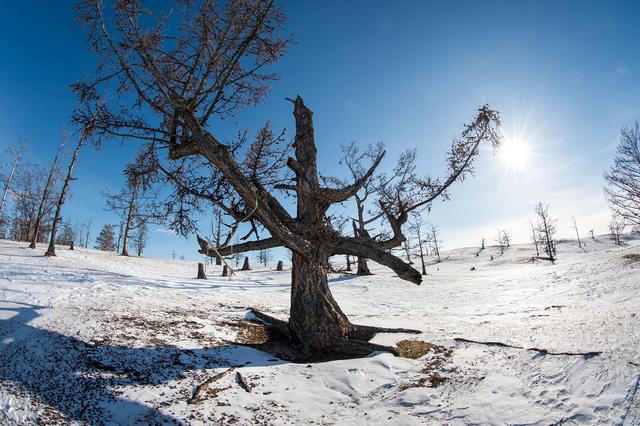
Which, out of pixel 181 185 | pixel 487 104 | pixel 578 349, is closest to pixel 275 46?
pixel 181 185

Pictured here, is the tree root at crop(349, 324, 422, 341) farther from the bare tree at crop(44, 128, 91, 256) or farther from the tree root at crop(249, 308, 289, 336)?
the bare tree at crop(44, 128, 91, 256)

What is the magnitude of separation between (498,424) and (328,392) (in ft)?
6.94

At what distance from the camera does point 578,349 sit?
432cm

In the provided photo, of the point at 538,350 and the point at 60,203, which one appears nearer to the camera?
the point at 538,350

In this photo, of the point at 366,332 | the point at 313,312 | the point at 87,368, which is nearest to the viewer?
the point at 87,368

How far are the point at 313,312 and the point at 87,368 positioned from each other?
3.52 meters

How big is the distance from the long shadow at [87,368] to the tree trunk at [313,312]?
2.64 ft

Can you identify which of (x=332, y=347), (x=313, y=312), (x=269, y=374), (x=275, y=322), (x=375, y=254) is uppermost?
(x=375, y=254)

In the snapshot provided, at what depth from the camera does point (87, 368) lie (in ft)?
13.8

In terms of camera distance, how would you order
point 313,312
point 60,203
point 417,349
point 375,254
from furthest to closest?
point 60,203 → point 313,312 → point 375,254 → point 417,349

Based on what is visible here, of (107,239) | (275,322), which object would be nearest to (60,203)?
(275,322)

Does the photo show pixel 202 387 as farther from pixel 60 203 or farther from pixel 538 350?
pixel 60 203

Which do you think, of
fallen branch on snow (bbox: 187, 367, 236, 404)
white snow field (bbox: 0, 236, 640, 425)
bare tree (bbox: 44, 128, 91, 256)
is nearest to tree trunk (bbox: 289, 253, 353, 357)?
white snow field (bbox: 0, 236, 640, 425)

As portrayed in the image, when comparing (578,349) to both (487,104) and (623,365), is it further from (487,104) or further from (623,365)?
(487,104)
